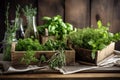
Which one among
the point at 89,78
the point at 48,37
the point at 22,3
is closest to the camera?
the point at 89,78

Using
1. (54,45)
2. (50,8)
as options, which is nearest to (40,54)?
(54,45)

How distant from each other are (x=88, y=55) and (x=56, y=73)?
200mm

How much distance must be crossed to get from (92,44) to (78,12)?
0.85 meters

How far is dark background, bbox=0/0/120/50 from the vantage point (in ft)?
7.14

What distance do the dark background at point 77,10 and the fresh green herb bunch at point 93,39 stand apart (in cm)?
71

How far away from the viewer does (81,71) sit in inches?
52.3

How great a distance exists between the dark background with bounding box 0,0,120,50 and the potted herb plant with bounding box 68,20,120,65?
2.31 ft

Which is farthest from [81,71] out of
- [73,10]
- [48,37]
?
[73,10]

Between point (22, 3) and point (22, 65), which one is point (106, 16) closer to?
point (22, 3)

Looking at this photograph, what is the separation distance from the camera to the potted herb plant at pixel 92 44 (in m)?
1.39

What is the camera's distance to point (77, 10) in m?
2.20

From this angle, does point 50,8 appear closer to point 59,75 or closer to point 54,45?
point 54,45

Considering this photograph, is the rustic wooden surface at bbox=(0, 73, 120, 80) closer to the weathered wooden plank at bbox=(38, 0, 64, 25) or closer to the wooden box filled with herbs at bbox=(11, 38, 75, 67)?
the wooden box filled with herbs at bbox=(11, 38, 75, 67)

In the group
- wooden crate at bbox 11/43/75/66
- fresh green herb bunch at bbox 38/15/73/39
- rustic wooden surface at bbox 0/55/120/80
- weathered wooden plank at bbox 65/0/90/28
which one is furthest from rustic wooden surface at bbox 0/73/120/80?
weathered wooden plank at bbox 65/0/90/28
